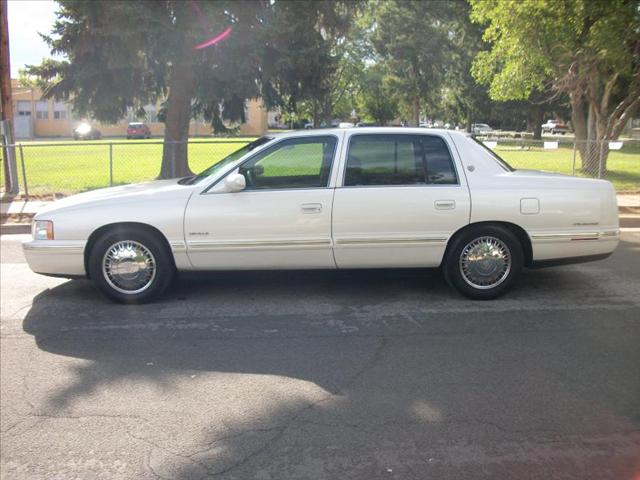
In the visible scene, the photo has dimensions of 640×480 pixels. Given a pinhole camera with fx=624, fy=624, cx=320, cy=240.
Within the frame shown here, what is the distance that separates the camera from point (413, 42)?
4753 centimetres

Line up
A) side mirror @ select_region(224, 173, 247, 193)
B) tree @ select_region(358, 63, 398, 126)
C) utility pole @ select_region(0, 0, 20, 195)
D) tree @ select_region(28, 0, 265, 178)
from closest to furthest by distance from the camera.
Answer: side mirror @ select_region(224, 173, 247, 193) < utility pole @ select_region(0, 0, 20, 195) < tree @ select_region(28, 0, 265, 178) < tree @ select_region(358, 63, 398, 126)

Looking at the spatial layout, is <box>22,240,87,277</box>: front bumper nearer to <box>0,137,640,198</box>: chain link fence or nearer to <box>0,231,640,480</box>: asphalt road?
<box>0,231,640,480</box>: asphalt road

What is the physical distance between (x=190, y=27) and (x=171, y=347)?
11.4m

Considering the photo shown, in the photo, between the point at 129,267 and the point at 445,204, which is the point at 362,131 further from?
the point at 129,267

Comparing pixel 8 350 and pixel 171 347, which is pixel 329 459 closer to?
pixel 171 347

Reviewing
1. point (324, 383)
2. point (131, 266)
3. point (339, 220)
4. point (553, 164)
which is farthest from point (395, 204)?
point (553, 164)

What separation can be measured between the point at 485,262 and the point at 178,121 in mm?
13608

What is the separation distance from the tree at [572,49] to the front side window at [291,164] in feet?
30.3

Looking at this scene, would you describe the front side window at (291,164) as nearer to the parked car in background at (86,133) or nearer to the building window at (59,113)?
the parked car in background at (86,133)

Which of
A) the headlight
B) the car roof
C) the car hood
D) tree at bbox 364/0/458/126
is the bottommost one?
the headlight

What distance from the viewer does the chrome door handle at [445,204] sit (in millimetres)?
5977

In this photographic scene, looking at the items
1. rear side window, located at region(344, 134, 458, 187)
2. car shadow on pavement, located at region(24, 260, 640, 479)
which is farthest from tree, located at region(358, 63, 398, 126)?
car shadow on pavement, located at region(24, 260, 640, 479)

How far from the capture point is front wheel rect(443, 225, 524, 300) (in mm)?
6043

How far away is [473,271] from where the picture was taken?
6.12m
